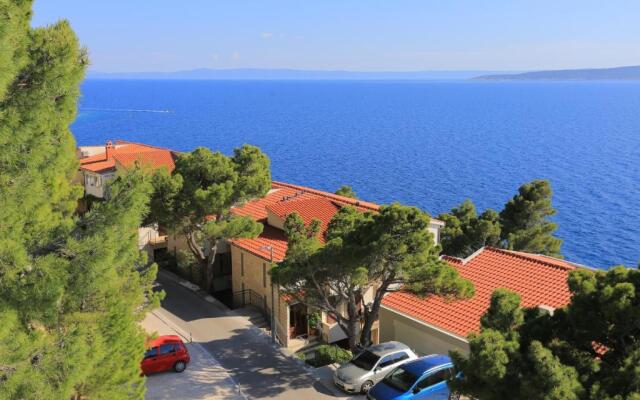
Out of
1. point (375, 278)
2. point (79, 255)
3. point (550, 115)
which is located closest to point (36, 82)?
point (79, 255)

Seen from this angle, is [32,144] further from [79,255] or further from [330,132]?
[330,132]

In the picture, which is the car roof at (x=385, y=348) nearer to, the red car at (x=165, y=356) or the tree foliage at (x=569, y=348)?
the red car at (x=165, y=356)

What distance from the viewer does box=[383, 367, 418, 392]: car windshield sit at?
17277mm

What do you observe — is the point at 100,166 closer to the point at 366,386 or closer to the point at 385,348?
the point at 385,348

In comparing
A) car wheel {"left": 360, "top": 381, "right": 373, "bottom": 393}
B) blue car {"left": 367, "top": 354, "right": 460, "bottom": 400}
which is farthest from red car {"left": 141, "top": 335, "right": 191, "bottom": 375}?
blue car {"left": 367, "top": 354, "right": 460, "bottom": 400}

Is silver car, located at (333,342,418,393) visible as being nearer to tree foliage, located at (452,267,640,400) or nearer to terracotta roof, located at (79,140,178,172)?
tree foliage, located at (452,267,640,400)

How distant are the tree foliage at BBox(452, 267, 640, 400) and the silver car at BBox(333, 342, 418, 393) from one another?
23.3 feet

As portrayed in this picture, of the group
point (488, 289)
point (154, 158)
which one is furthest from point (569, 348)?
point (154, 158)

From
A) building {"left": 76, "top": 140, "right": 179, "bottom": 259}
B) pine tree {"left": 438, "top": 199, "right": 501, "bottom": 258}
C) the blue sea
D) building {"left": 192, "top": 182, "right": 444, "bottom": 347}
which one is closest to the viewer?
building {"left": 192, "top": 182, "right": 444, "bottom": 347}

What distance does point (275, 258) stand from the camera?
2461 cm

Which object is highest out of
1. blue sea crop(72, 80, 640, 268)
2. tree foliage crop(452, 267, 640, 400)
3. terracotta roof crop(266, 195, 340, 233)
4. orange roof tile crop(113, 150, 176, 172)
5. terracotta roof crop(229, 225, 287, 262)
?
orange roof tile crop(113, 150, 176, 172)

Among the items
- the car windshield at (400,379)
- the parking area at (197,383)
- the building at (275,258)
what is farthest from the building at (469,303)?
the parking area at (197,383)

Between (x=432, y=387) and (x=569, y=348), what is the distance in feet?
23.9

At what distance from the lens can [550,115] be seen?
193 meters
